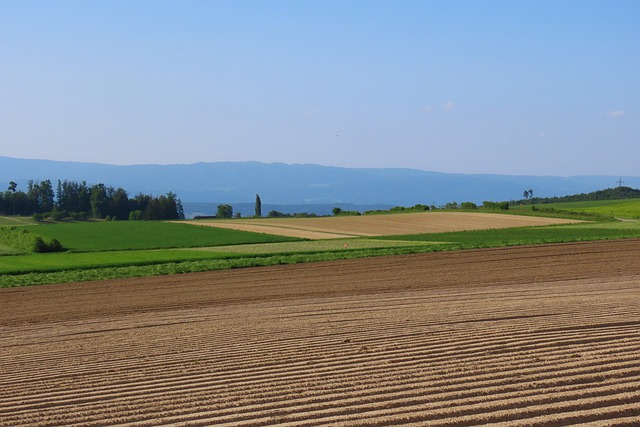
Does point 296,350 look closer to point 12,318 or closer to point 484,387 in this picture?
point 484,387

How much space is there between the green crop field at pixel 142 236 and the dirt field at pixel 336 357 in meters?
25.0

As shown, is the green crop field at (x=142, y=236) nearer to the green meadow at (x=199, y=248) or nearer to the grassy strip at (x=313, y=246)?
the green meadow at (x=199, y=248)

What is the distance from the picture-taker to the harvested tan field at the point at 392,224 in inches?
2212

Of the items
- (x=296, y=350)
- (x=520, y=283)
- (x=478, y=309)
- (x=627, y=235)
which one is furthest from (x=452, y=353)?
(x=627, y=235)

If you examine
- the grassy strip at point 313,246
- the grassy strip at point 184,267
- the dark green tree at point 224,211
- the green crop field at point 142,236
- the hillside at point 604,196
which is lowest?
the grassy strip at point 184,267

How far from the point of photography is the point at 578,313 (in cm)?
1338

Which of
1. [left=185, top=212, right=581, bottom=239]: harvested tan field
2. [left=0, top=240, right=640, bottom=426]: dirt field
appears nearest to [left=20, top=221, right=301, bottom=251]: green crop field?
[left=185, top=212, right=581, bottom=239]: harvested tan field

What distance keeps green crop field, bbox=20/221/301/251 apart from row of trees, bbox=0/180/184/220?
38839 mm

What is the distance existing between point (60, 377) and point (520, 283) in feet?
52.8

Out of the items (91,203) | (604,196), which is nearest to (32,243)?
(91,203)

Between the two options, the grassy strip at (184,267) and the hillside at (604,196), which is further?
the hillside at (604,196)

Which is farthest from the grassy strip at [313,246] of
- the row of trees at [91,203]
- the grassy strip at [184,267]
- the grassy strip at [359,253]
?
the row of trees at [91,203]

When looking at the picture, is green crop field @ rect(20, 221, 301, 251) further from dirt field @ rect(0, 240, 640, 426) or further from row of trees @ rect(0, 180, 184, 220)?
row of trees @ rect(0, 180, 184, 220)

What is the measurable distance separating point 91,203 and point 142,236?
2257 inches
